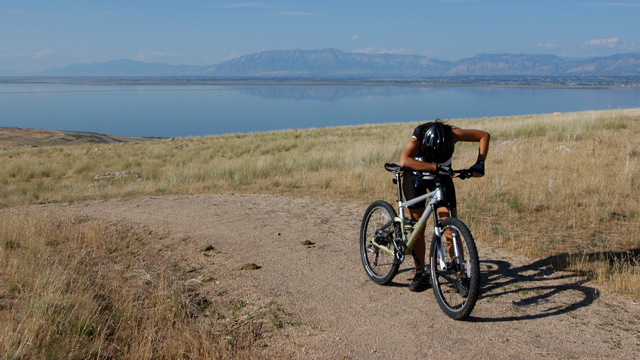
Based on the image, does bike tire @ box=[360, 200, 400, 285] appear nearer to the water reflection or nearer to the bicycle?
the bicycle

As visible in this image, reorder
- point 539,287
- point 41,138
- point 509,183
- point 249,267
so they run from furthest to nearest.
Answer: point 41,138, point 509,183, point 249,267, point 539,287

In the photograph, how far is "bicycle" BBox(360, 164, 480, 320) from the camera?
3203 mm

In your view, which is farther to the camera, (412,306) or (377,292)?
(377,292)

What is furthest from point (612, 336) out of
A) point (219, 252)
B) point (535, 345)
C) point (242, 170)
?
point (242, 170)

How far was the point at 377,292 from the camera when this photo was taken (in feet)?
13.2

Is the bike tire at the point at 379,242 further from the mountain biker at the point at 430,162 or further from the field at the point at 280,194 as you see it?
the field at the point at 280,194

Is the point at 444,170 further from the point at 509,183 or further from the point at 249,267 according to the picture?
the point at 509,183

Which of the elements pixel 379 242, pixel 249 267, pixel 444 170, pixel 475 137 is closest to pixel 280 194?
pixel 249 267

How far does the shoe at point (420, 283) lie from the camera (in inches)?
155

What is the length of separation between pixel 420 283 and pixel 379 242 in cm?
55

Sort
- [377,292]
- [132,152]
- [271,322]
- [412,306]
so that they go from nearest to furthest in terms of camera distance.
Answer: [271,322] < [412,306] < [377,292] < [132,152]

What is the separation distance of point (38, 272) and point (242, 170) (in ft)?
27.6

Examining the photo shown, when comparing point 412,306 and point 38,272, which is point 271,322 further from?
point 38,272

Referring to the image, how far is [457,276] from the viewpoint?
3.35 metres
